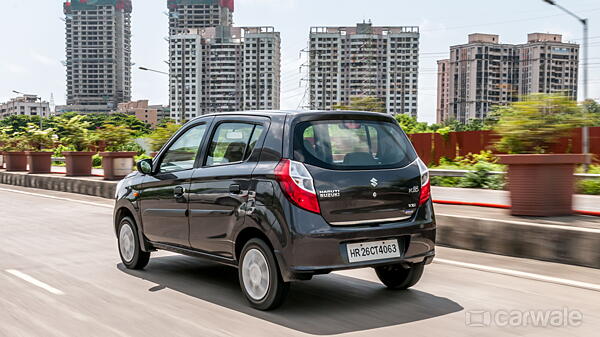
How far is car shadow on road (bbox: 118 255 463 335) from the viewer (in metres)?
Answer: 5.22

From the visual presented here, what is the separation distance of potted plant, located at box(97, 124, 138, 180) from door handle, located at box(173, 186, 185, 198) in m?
14.0

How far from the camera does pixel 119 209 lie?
796cm

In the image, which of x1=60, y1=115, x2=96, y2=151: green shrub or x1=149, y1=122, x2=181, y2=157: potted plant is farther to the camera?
x1=60, y1=115, x2=96, y2=151: green shrub

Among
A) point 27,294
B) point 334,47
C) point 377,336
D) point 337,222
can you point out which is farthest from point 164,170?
point 334,47

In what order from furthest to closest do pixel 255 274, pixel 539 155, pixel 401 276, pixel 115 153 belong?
pixel 115 153 < pixel 539 155 < pixel 401 276 < pixel 255 274

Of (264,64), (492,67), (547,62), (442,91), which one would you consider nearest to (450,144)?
(264,64)

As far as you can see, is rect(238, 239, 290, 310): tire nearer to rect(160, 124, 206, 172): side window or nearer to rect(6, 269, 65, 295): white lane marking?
rect(160, 124, 206, 172): side window

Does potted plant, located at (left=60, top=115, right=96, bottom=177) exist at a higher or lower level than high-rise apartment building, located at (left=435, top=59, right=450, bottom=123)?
lower

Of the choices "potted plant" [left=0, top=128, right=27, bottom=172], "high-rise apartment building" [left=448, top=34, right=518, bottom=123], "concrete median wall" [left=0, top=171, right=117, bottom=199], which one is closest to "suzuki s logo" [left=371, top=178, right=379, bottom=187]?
"concrete median wall" [left=0, top=171, right=117, bottom=199]

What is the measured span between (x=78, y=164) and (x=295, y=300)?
18.8 meters

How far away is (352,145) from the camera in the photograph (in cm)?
576

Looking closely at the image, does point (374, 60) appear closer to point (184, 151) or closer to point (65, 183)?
point (65, 183)

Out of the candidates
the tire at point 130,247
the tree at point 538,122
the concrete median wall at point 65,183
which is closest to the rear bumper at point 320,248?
the tire at point 130,247

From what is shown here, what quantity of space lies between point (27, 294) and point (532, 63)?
349 ft
